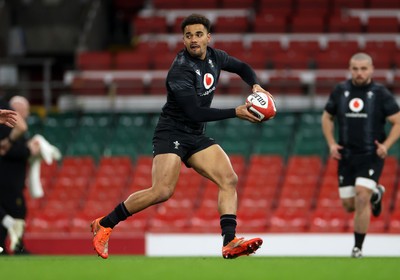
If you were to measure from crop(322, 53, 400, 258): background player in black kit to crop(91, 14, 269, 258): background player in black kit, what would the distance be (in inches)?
84.7

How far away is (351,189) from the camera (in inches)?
435

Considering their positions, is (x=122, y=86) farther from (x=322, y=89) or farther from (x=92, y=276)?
(x=92, y=276)

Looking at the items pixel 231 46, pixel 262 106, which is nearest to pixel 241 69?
pixel 262 106

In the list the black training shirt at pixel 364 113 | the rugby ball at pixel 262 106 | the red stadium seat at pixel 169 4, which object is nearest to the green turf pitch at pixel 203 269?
the rugby ball at pixel 262 106

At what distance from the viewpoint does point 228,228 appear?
874 cm

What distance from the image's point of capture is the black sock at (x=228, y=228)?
28.6ft

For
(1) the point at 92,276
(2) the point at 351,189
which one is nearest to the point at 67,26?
(2) the point at 351,189

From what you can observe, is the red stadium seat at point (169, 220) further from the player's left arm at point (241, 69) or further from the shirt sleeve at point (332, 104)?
the player's left arm at point (241, 69)

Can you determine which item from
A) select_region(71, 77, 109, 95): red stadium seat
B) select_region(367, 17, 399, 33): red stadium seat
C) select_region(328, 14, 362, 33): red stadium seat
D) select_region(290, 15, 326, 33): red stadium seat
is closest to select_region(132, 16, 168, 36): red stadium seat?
select_region(71, 77, 109, 95): red stadium seat

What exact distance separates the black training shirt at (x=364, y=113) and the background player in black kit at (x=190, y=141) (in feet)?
7.07

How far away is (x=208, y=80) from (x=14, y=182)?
4.82 metres

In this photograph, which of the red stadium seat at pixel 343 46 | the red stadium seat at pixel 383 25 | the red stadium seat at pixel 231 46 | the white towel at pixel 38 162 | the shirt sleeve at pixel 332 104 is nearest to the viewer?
the shirt sleeve at pixel 332 104

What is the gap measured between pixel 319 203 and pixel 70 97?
600 centimetres

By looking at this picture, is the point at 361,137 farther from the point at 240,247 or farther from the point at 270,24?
the point at 270,24
